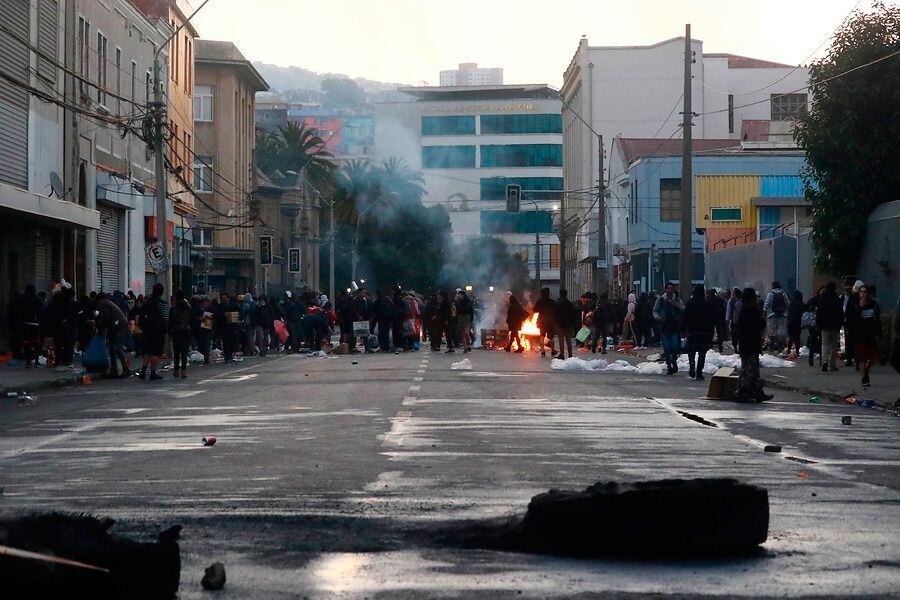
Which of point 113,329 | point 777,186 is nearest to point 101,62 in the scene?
point 113,329

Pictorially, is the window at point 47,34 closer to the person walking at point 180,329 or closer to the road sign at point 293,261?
the person walking at point 180,329

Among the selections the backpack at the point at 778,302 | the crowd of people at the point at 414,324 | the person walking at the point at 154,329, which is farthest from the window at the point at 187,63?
the person walking at the point at 154,329

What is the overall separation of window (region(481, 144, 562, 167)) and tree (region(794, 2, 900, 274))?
11444cm

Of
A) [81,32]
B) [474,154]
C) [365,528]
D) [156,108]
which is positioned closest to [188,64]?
[81,32]

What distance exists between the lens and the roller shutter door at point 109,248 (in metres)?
45.6

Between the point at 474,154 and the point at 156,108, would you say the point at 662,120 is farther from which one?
the point at 156,108

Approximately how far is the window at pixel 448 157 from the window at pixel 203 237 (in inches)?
3102

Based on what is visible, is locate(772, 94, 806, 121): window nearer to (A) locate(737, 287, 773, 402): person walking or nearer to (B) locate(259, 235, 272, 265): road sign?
(B) locate(259, 235, 272, 265): road sign

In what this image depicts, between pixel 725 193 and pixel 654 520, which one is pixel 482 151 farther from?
pixel 654 520

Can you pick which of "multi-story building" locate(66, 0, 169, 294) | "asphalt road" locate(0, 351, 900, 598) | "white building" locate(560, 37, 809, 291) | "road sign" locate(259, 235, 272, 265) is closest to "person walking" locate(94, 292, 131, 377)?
"asphalt road" locate(0, 351, 900, 598)

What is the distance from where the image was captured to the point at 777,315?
38.9 m

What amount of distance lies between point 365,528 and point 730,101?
90.4 metres

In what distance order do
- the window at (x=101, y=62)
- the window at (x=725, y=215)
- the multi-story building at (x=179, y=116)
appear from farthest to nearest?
the window at (x=725, y=215) → the multi-story building at (x=179, y=116) → the window at (x=101, y=62)

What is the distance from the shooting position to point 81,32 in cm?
4338
